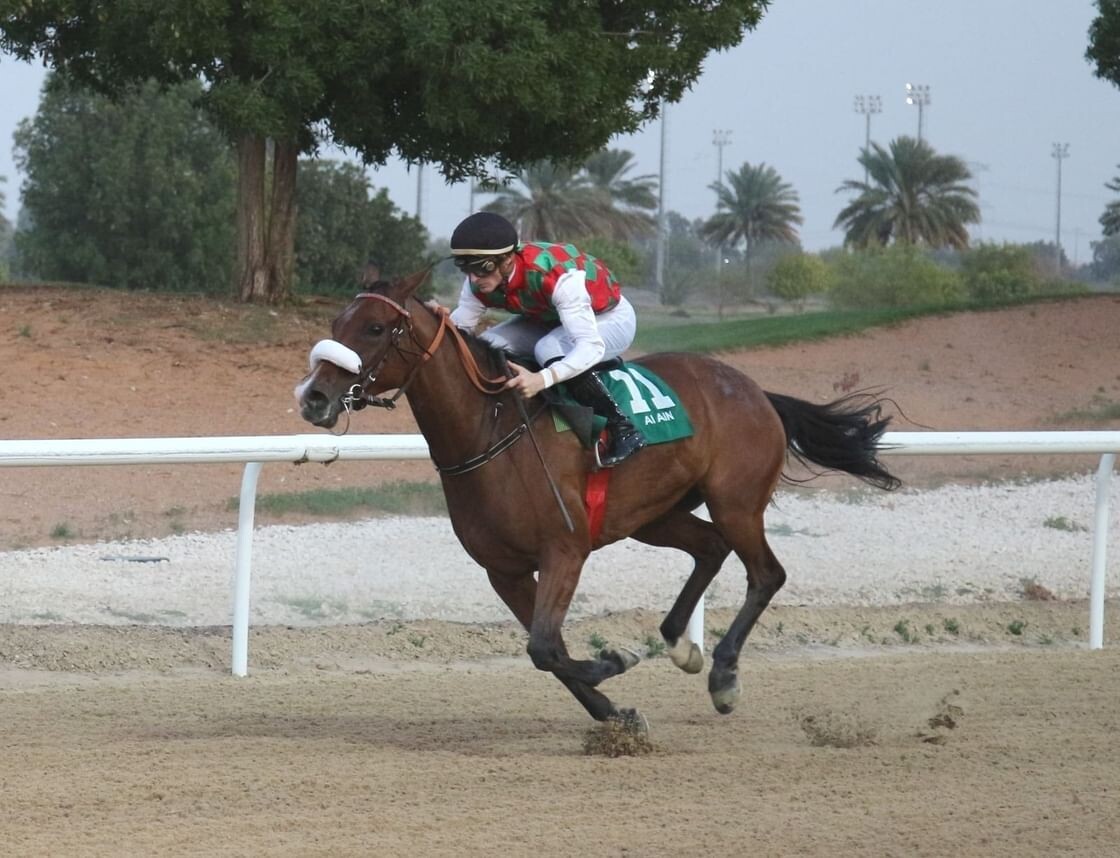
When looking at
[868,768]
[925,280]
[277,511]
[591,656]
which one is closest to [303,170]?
[925,280]

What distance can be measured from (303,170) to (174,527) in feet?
73.9

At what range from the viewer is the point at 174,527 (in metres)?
8.85

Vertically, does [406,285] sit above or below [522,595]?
above

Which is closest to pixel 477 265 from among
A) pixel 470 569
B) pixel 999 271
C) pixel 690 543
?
pixel 690 543

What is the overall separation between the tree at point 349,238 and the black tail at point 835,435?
816 inches

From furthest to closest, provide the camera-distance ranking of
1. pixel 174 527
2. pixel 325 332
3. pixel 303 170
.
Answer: pixel 303 170 < pixel 325 332 < pixel 174 527

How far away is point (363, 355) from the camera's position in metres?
4.82

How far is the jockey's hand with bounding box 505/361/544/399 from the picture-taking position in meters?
5.17

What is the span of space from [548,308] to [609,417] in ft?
1.50

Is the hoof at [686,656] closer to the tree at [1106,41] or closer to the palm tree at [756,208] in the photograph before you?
the tree at [1106,41]

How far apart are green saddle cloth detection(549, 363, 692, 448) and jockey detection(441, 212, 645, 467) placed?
0.06 m

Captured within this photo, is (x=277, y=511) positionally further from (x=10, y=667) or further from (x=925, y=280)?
(x=925, y=280)

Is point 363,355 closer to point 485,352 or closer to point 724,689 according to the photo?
point 485,352

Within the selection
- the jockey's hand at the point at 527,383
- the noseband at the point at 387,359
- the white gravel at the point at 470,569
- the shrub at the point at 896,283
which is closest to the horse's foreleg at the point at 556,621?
the jockey's hand at the point at 527,383
